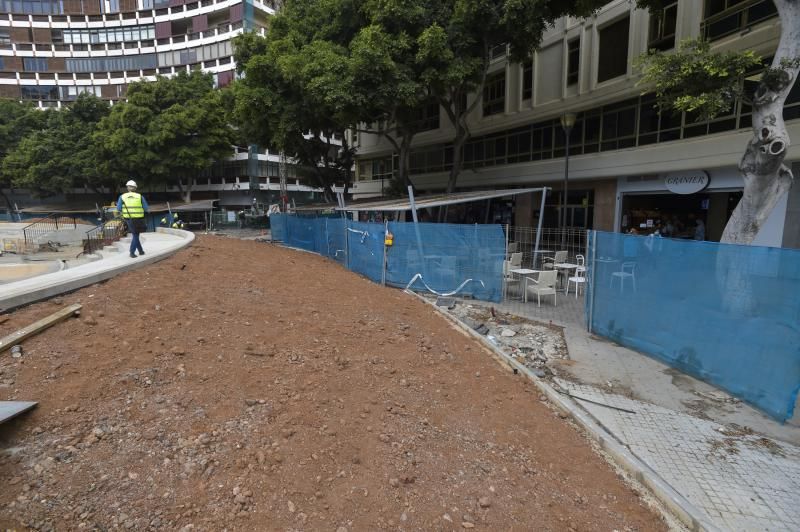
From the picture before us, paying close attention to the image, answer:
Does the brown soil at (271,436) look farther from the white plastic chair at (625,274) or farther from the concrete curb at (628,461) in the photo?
the white plastic chair at (625,274)

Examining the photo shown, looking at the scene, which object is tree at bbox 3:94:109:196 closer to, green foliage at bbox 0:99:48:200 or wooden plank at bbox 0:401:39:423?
green foliage at bbox 0:99:48:200

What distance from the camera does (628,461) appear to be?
363 cm

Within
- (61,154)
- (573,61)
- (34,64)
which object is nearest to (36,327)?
(573,61)

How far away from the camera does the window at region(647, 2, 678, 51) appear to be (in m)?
14.5

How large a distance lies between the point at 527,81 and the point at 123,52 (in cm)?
4970

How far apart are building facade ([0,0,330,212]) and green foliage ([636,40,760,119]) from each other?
4291cm

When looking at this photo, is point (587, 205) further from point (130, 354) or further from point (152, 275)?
point (130, 354)

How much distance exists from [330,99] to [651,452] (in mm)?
13878

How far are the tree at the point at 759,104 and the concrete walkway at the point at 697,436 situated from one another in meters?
2.98

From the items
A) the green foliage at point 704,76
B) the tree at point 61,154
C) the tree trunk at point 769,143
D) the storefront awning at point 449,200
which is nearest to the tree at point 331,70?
the storefront awning at point 449,200

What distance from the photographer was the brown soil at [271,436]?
279cm

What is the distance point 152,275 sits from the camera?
7.44m

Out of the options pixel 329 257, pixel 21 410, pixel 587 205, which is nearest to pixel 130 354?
pixel 21 410

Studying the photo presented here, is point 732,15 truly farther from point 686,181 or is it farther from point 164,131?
point 164,131
